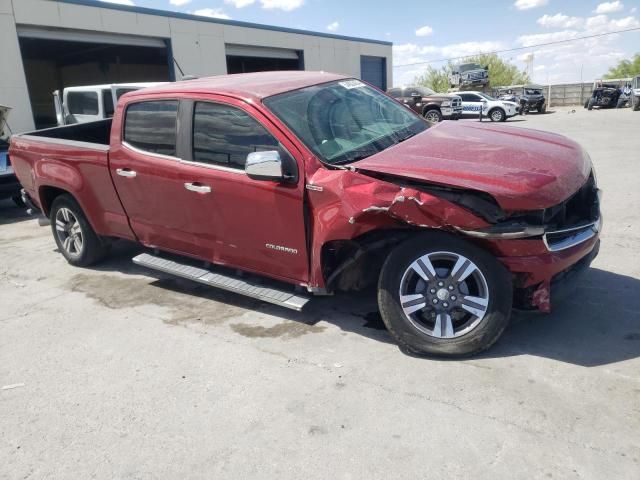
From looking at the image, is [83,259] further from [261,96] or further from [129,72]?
[129,72]

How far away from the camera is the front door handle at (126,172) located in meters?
4.58

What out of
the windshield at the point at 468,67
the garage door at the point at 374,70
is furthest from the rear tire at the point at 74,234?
the windshield at the point at 468,67

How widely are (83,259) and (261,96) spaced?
308 cm

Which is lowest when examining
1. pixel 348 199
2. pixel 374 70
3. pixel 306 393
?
pixel 306 393

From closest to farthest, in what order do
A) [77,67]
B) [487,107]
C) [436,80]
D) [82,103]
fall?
[82,103], [487,107], [77,67], [436,80]

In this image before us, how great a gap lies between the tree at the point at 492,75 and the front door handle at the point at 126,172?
75365 millimetres

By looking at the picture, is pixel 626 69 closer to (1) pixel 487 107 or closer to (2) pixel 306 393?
(1) pixel 487 107

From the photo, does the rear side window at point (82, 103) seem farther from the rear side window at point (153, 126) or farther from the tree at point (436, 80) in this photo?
the tree at point (436, 80)

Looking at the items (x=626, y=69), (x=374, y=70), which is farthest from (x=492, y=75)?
(x=374, y=70)

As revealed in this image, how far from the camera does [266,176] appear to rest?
361 centimetres

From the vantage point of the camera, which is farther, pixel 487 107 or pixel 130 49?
pixel 487 107

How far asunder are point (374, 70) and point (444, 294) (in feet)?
97.6

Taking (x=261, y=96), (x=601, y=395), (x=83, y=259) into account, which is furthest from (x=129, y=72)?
(x=601, y=395)

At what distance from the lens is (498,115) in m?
26.4
